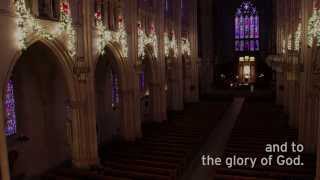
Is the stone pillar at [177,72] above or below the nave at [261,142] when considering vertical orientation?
above

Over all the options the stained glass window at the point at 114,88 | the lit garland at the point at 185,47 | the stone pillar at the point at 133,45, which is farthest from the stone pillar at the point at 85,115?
the lit garland at the point at 185,47

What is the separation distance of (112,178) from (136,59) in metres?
9.32

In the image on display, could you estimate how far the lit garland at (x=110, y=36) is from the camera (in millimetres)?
16656

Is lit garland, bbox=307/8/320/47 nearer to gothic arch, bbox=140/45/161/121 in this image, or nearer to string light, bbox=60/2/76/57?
string light, bbox=60/2/76/57

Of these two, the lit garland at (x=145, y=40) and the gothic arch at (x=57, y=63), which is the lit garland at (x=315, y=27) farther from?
the lit garland at (x=145, y=40)

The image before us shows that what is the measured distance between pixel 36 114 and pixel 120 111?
5452 mm

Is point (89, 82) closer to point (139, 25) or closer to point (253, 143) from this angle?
point (139, 25)

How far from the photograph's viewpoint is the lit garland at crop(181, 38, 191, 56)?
110 feet

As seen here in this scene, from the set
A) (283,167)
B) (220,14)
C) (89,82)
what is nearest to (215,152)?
(283,167)

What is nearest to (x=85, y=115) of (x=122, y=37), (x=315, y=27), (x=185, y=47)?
(x=122, y=37)

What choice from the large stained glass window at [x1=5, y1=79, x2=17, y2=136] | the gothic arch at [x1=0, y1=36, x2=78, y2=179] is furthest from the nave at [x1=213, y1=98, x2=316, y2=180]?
the large stained glass window at [x1=5, y1=79, x2=17, y2=136]

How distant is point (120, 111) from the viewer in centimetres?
2047

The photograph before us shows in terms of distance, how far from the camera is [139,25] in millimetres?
21766

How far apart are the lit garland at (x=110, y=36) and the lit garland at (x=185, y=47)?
14.4 metres
